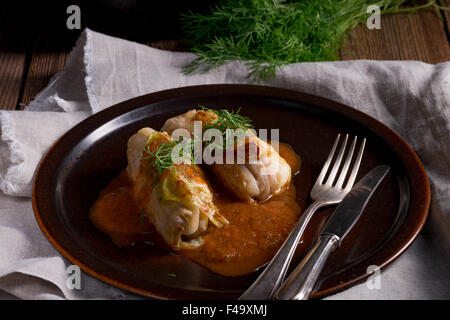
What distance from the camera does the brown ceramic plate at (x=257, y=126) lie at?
2430 millimetres

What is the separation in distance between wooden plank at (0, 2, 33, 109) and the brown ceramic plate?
1278 mm

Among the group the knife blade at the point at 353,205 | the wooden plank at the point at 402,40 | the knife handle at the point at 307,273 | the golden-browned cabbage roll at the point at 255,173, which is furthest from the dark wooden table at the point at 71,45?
the knife handle at the point at 307,273

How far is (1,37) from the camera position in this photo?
5.04 metres

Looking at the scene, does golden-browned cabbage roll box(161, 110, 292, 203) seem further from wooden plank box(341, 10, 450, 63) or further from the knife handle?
wooden plank box(341, 10, 450, 63)

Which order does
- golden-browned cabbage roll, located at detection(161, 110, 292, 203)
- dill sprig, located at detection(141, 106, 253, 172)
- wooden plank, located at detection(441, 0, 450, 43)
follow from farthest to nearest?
wooden plank, located at detection(441, 0, 450, 43) → golden-browned cabbage roll, located at detection(161, 110, 292, 203) → dill sprig, located at detection(141, 106, 253, 172)

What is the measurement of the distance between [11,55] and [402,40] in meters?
3.51

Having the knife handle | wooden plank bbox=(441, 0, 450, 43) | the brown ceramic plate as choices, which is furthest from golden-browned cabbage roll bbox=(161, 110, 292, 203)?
wooden plank bbox=(441, 0, 450, 43)

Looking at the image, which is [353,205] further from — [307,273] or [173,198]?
[173,198]

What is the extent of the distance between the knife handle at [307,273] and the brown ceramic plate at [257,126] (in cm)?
6

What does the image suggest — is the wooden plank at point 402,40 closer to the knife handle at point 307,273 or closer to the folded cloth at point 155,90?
the folded cloth at point 155,90

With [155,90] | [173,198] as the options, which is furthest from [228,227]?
[155,90]

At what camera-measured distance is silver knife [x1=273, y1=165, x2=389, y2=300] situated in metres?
2.23

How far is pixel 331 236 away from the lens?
2.54 meters
